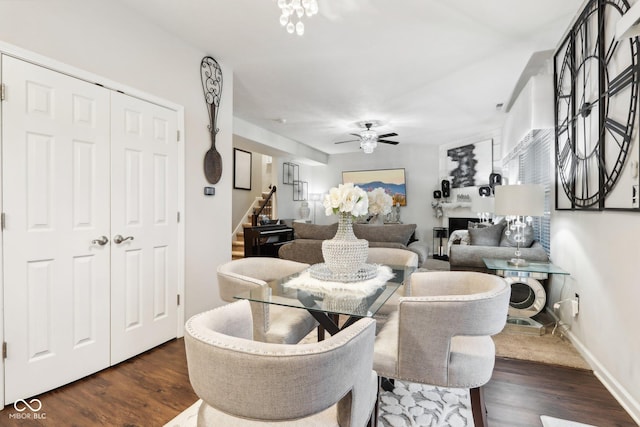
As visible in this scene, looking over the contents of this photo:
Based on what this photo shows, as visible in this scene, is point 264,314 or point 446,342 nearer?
point 446,342

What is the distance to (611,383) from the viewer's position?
6.52ft

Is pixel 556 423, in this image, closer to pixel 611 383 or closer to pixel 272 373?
pixel 611 383

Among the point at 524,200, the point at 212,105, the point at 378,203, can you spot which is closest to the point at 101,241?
the point at 212,105

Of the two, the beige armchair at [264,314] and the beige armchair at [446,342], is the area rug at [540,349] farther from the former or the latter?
the beige armchair at [264,314]

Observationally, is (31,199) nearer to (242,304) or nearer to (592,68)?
(242,304)

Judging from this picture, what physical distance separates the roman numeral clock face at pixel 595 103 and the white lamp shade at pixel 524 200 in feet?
0.70

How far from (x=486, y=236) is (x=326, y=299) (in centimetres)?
334

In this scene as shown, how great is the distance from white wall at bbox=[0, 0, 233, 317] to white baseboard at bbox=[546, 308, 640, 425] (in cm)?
316

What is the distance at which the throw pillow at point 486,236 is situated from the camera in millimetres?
4109

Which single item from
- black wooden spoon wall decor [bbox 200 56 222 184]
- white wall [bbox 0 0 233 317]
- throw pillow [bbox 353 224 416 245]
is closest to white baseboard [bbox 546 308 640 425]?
throw pillow [bbox 353 224 416 245]

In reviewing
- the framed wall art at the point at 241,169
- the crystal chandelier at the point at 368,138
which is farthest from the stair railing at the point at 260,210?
the crystal chandelier at the point at 368,138

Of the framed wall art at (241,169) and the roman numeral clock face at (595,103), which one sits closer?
the roman numeral clock face at (595,103)

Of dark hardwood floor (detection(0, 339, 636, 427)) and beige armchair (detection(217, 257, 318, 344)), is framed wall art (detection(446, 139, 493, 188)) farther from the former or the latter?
beige armchair (detection(217, 257, 318, 344))

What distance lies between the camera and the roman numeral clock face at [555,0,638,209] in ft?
6.04
